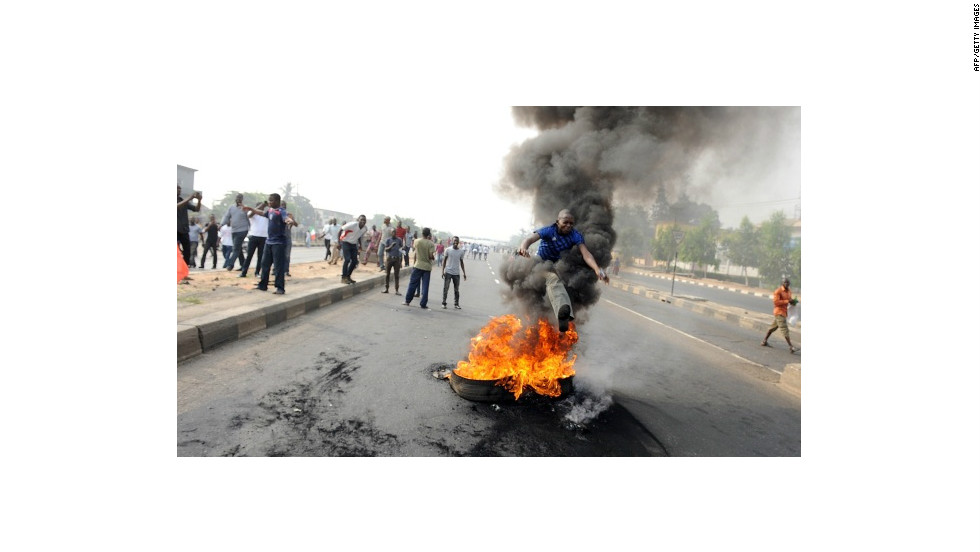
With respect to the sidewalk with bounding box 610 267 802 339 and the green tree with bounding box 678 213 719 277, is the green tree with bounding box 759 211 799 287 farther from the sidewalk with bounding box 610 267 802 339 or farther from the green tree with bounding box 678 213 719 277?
the sidewalk with bounding box 610 267 802 339

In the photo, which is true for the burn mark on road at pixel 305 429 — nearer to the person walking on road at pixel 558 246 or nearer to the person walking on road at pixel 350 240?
the person walking on road at pixel 558 246

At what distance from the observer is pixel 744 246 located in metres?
31.8

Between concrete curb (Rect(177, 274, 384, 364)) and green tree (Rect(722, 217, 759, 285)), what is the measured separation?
1159 inches

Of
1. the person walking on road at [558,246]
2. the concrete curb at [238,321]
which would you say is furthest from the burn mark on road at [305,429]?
the person walking on road at [558,246]

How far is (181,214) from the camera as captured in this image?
750 centimetres

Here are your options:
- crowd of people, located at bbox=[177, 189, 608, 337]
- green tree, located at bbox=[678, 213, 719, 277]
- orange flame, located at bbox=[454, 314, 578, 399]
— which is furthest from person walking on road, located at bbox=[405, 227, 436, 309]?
green tree, located at bbox=[678, 213, 719, 277]

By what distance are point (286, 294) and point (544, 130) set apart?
5284 mm

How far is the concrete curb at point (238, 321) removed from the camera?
14.2 feet

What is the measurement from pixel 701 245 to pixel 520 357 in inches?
1407

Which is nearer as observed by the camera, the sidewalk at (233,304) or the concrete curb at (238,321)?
the concrete curb at (238,321)

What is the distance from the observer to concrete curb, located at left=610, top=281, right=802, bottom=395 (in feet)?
17.3

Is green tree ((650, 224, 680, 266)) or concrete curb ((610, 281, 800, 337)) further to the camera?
green tree ((650, 224, 680, 266))

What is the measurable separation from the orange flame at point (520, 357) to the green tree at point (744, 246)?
29.2 metres
